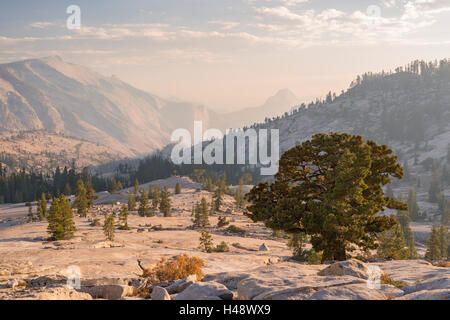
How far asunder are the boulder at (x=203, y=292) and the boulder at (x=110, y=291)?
4.25m

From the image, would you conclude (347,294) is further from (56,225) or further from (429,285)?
(56,225)

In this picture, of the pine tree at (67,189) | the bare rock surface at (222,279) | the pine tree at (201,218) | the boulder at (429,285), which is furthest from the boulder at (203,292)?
the pine tree at (67,189)

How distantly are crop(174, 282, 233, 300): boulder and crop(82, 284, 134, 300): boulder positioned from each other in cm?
425

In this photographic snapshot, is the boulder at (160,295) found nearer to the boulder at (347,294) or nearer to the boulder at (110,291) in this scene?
the boulder at (110,291)

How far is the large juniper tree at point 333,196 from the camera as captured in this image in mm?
26609

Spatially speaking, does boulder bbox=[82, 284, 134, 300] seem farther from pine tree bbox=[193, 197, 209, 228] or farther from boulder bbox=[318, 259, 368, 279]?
pine tree bbox=[193, 197, 209, 228]

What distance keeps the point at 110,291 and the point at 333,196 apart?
18.2 metres

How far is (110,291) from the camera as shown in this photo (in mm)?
16656

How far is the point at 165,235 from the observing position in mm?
72062

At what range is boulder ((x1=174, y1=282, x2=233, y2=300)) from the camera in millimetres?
13344

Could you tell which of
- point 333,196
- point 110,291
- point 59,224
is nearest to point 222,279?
point 110,291
